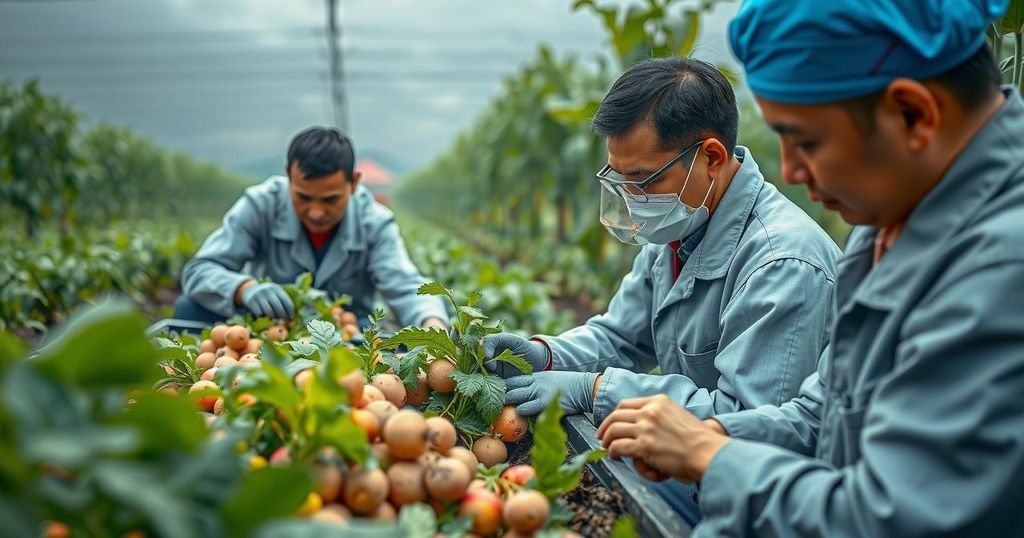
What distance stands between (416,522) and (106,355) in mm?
595

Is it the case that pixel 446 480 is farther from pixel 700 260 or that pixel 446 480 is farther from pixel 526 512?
pixel 700 260

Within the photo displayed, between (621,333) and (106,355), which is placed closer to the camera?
(106,355)

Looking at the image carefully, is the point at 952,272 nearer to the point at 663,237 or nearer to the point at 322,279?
the point at 663,237

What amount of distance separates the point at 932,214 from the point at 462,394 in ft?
4.03

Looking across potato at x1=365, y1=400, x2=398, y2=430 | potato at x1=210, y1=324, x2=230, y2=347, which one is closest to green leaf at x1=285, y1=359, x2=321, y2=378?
potato at x1=365, y1=400, x2=398, y2=430

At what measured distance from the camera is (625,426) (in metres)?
1.58

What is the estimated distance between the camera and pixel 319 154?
353cm

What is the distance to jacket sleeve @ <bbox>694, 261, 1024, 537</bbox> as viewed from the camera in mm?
1114

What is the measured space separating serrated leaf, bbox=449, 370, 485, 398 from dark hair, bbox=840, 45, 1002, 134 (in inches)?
43.9

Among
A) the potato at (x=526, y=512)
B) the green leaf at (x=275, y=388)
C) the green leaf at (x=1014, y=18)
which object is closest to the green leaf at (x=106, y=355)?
the green leaf at (x=275, y=388)

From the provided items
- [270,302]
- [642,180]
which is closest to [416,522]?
[642,180]

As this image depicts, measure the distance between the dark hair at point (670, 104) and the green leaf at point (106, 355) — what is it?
1.49 metres

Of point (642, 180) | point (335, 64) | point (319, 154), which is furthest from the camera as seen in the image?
point (335, 64)

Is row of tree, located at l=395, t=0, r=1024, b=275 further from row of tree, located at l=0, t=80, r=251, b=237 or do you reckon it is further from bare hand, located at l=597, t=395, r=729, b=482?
row of tree, located at l=0, t=80, r=251, b=237
